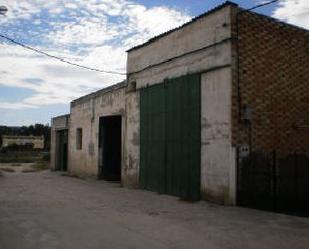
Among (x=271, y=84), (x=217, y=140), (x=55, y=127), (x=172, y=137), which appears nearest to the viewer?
(x=217, y=140)

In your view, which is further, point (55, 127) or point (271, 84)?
point (55, 127)

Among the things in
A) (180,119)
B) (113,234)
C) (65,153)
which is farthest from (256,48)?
(65,153)

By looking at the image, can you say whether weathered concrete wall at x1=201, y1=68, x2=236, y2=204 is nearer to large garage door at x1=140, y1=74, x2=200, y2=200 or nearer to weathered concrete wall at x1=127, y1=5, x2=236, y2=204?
weathered concrete wall at x1=127, y1=5, x2=236, y2=204

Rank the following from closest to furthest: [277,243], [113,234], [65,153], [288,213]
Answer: [277,243]
[113,234]
[288,213]
[65,153]

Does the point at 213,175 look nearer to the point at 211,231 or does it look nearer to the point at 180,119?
the point at 180,119

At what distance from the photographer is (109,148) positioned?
2902 centimetres

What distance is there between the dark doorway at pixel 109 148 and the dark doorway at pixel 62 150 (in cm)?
1050

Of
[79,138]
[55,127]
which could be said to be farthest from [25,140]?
[79,138]

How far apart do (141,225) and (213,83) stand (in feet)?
21.7

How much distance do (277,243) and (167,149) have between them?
396 inches

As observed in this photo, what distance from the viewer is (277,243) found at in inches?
377

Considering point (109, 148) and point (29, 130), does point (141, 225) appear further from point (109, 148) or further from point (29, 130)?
point (29, 130)

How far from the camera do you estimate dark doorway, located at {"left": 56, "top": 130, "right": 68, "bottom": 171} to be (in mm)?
39478

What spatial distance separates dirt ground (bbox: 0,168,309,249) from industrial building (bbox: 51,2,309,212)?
52.3 inches
